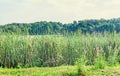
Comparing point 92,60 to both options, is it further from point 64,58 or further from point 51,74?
point 51,74

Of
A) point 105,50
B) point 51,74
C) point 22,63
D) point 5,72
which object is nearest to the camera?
point 51,74

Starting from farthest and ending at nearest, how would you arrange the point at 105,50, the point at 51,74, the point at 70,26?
the point at 70,26, the point at 105,50, the point at 51,74

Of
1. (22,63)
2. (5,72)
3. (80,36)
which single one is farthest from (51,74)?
(80,36)

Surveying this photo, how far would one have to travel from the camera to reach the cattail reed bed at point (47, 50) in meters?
15.9

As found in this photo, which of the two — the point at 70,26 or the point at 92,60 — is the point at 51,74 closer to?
the point at 92,60

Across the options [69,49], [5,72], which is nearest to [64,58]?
[69,49]

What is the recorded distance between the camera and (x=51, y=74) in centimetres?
1145

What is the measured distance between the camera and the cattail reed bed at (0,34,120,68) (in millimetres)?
15906

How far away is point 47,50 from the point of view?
16.2 meters

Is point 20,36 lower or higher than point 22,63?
higher

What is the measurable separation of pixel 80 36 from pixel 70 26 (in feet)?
34.0

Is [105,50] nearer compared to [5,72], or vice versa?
[5,72]

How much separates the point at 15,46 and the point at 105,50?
4.05 meters

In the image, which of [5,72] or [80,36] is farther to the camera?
[80,36]
